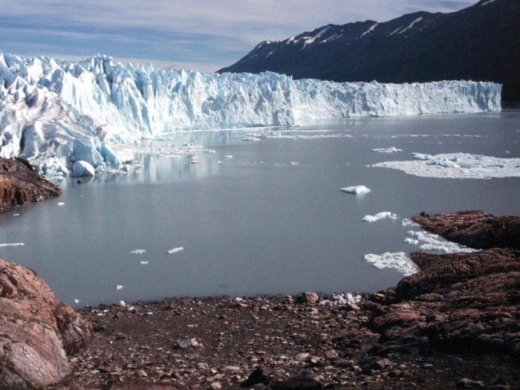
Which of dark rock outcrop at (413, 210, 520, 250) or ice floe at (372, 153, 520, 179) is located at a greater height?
ice floe at (372, 153, 520, 179)

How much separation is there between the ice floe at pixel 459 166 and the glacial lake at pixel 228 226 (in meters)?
0.58

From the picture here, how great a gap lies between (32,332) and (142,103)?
20.8 metres

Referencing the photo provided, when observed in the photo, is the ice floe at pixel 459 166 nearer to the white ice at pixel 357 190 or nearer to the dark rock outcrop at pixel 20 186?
the white ice at pixel 357 190

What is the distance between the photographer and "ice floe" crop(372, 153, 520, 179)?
13930 mm

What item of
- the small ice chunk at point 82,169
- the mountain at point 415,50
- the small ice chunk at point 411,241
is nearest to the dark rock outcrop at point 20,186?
the small ice chunk at point 82,169

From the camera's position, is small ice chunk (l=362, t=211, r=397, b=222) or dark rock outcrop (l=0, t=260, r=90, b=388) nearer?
dark rock outcrop (l=0, t=260, r=90, b=388)

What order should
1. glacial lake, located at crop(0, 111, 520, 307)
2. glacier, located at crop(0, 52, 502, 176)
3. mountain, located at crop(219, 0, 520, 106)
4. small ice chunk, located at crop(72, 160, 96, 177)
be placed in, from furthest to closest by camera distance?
mountain, located at crop(219, 0, 520, 106) < glacier, located at crop(0, 52, 502, 176) < small ice chunk, located at crop(72, 160, 96, 177) < glacial lake, located at crop(0, 111, 520, 307)

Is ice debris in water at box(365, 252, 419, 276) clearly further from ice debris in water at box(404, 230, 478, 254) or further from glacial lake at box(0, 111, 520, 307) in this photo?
ice debris in water at box(404, 230, 478, 254)

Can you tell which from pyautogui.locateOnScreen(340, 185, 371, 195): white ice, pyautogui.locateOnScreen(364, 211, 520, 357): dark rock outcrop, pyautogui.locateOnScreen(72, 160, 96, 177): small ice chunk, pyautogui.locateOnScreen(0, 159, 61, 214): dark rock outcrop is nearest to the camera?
pyautogui.locateOnScreen(364, 211, 520, 357): dark rock outcrop

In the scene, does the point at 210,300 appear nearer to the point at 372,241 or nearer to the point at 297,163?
the point at 372,241

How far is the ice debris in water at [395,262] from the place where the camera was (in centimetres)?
673

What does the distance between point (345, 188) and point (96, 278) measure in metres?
6.48

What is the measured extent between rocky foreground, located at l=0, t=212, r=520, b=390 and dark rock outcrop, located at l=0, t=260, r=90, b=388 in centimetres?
2

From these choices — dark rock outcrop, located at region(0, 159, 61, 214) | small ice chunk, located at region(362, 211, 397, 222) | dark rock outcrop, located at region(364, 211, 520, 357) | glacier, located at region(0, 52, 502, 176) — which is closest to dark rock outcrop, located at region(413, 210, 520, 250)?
dark rock outcrop, located at region(364, 211, 520, 357)
